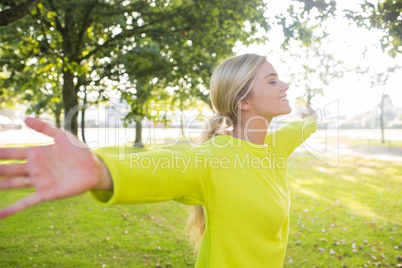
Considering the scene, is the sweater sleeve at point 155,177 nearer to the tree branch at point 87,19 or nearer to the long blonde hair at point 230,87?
the long blonde hair at point 230,87

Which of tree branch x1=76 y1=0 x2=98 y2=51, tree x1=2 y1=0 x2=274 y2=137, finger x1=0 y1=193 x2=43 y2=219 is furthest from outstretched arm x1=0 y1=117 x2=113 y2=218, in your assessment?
tree branch x1=76 y1=0 x2=98 y2=51

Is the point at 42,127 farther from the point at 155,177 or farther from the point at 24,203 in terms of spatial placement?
the point at 155,177

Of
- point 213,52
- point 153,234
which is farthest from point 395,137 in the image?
point 153,234

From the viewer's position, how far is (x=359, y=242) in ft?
Result: 21.5

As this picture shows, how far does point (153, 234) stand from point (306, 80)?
5.67 meters

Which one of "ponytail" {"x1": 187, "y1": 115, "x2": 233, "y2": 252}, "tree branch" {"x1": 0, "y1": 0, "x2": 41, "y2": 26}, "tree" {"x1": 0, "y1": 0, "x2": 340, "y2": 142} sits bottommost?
"ponytail" {"x1": 187, "y1": 115, "x2": 233, "y2": 252}

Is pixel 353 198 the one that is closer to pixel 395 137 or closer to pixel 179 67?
pixel 179 67

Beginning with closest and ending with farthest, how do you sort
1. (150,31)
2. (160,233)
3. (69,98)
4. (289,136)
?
(289,136) → (160,233) → (150,31) → (69,98)

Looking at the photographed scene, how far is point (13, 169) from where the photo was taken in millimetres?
1039

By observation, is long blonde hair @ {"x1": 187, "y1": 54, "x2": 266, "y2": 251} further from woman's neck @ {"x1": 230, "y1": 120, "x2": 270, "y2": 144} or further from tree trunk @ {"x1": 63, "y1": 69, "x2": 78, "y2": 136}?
tree trunk @ {"x1": 63, "y1": 69, "x2": 78, "y2": 136}

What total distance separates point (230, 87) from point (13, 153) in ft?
5.28

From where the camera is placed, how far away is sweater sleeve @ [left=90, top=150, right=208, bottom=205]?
1.20 m

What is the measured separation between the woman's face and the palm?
146cm

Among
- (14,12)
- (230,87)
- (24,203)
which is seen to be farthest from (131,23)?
(24,203)
